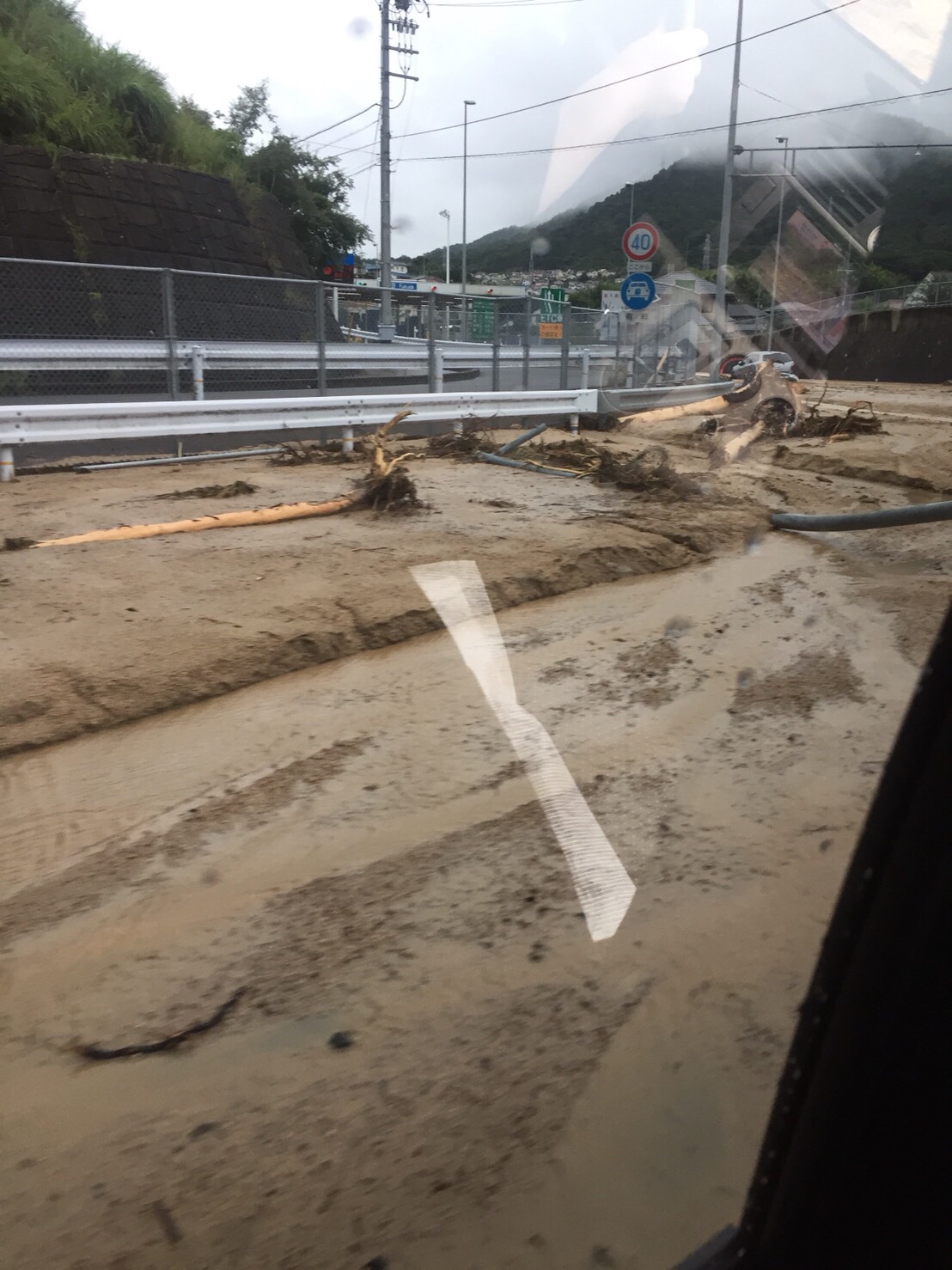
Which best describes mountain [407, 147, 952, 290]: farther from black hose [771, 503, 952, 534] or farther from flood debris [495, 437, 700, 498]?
flood debris [495, 437, 700, 498]

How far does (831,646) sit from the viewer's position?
16.9 ft

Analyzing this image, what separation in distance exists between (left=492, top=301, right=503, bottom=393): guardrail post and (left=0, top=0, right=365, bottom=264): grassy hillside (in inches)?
163

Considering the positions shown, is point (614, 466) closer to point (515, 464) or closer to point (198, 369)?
point (515, 464)

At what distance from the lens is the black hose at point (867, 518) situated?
19.6ft

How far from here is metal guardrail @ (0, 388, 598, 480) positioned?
32.9 feet

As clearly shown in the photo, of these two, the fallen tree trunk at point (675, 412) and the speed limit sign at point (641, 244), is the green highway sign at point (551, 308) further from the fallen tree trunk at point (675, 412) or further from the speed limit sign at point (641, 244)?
the speed limit sign at point (641, 244)

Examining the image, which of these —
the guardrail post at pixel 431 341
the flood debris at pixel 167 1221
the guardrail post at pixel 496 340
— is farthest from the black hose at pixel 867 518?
the guardrail post at pixel 496 340

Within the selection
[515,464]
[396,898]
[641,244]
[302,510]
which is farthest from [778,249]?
[396,898]

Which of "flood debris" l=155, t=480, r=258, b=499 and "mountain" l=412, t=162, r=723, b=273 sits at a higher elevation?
"mountain" l=412, t=162, r=723, b=273

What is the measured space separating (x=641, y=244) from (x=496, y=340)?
4209mm

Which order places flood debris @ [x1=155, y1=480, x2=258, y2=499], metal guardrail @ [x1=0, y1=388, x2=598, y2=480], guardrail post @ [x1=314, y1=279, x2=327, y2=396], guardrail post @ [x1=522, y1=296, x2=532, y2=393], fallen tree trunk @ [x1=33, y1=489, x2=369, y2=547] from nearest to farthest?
fallen tree trunk @ [x1=33, y1=489, x2=369, y2=547] < flood debris @ [x1=155, y1=480, x2=258, y2=499] < metal guardrail @ [x1=0, y1=388, x2=598, y2=480] < guardrail post @ [x1=314, y1=279, x2=327, y2=396] < guardrail post @ [x1=522, y1=296, x2=532, y2=393]

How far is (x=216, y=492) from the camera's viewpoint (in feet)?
29.0

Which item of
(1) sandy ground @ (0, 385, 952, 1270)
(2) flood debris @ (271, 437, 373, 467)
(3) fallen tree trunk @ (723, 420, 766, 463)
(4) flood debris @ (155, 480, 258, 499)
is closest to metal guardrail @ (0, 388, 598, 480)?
(2) flood debris @ (271, 437, 373, 467)

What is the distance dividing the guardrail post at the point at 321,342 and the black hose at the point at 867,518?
767cm
